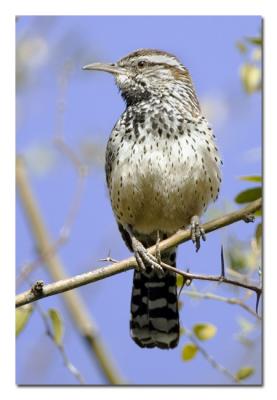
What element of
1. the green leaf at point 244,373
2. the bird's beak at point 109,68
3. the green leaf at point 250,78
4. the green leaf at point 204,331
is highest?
the bird's beak at point 109,68

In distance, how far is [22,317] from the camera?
306 centimetres

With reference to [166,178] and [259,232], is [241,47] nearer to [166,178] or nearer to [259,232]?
[166,178]

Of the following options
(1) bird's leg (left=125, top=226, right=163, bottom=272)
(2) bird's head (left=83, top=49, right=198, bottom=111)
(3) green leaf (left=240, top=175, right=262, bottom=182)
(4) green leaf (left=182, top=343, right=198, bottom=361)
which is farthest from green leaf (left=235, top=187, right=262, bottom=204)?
(2) bird's head (left=83, top=49, right=198, bottom=111)

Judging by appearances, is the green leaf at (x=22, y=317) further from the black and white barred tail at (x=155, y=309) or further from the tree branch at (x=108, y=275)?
the black and white barred tail at (x=155, y=309)

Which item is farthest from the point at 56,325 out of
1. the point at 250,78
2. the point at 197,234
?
the point at 250,78

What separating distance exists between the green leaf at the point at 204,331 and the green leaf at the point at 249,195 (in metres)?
0.55

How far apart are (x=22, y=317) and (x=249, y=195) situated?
107 cm

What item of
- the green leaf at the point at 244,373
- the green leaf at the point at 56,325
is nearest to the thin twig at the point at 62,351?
the green leaf at the point at 56,325

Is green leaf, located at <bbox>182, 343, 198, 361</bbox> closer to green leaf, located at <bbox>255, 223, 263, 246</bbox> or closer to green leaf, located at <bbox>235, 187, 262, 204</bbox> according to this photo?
green leaf, located at <bbox>255, 223, 263, 246</bbox>

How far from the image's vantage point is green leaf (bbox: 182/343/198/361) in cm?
318

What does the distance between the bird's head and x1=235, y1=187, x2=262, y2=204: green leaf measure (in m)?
0.79

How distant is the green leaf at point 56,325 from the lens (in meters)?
2.98
